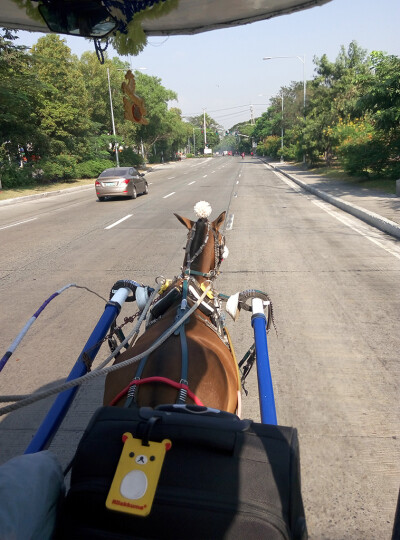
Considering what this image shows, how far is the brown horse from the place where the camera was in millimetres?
2098

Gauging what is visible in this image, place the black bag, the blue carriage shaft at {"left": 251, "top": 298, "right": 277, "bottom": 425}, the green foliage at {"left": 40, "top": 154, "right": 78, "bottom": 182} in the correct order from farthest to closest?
the green foliage at {"left": 40, "top": 154, "right": 78, "bottom": 182}, the blue carriage shaft at {"left": 251, "top": 298, "right": 277, "bottom": 425}, the black bag

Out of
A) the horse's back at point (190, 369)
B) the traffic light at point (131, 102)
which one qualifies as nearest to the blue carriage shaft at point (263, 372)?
the horse's back at point (190, 369)

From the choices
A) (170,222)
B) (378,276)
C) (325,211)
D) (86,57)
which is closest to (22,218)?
(170,222)

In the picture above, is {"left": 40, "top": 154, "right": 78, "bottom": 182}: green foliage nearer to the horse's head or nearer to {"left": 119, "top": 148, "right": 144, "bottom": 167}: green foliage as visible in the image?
{"left": 119, "top": 148, "right": 144, "bottom": 167}: green foliage

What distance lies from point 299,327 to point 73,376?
3.68m

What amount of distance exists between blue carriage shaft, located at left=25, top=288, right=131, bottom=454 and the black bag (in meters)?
0.70

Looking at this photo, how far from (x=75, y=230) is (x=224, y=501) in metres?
12.9

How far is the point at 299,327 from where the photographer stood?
5707 mm

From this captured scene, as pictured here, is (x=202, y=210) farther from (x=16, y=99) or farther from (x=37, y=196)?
(x=16, y=99)

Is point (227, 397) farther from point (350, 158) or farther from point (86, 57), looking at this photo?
point (86, 57)

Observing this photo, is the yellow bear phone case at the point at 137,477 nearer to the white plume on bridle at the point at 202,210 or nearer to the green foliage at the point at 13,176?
the white plume on bridle at the point at 202,210

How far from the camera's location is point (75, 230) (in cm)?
1349

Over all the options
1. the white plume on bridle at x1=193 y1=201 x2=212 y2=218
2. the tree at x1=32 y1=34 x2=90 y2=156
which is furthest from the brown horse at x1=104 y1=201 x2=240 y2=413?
the tree at x1=32 y1=34 x2=90 y2=156

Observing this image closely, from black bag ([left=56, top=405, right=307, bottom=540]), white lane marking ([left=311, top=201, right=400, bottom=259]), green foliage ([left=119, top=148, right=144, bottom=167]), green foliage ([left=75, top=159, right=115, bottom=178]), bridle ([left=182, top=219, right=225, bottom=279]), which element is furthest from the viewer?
green foliage ([left=119, top=148, right=144, bottom=167])
